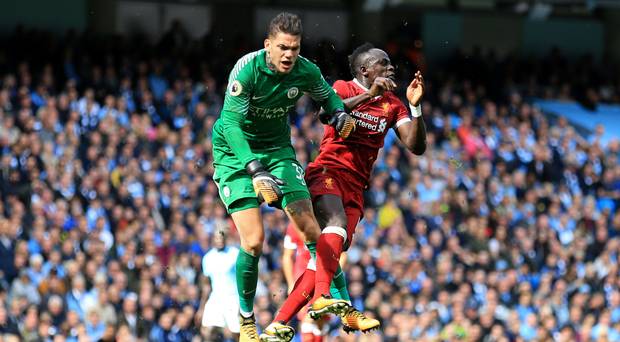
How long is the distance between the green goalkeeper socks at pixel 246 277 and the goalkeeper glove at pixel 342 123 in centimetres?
126

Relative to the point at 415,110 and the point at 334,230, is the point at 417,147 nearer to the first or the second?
the point at 415,110

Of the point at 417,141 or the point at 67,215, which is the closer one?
the point at 417,141

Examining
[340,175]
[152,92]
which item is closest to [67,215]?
[152,92]

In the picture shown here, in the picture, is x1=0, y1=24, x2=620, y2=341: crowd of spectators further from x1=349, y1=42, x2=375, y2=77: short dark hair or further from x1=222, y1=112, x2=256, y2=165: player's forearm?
x1=222, y1=112, x2=256, y2=165: player's forearm

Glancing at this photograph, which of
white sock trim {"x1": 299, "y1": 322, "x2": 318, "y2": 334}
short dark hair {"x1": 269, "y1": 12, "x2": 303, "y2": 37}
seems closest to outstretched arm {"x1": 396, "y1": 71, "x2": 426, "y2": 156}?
short dark hair {"x1": 269, "y1": 12, "x2": 303, "y2": 37}

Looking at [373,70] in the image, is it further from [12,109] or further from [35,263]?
[12,109]

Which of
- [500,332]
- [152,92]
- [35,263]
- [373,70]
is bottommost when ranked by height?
[500,332]

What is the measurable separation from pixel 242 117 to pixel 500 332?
10440 millimetres

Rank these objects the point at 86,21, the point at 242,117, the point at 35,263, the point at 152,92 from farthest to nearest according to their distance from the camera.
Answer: the point at 86,21, the point at 152,92, the point at 35,263, the point at 242,117

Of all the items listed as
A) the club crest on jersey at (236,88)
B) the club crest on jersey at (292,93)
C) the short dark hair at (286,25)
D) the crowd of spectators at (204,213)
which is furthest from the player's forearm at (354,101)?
the crowd of spectators at (204,213)

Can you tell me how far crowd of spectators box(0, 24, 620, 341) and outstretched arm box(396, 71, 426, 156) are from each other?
13.2 feet

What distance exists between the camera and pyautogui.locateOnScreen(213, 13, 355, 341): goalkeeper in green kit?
997 centimetres

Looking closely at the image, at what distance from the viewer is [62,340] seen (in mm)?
16406

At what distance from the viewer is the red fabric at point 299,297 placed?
10.8 m
